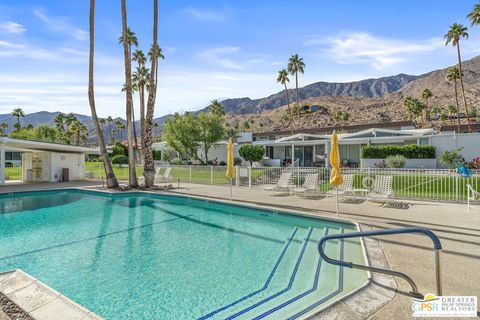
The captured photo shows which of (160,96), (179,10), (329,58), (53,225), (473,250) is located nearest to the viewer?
(473,250)

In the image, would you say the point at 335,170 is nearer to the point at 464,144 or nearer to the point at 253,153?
the point at 253,153

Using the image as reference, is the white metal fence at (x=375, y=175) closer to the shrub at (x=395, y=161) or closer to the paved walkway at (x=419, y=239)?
the paved walkway at (x=419, y=239)

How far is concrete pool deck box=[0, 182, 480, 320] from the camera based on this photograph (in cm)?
350

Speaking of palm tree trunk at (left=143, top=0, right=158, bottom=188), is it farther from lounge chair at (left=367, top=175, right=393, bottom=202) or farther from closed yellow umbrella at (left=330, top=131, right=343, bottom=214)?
lounge chair at (left=367, top=175, right=393, bottom=202)

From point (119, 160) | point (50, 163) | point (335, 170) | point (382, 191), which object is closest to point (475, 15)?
point (382, 191)

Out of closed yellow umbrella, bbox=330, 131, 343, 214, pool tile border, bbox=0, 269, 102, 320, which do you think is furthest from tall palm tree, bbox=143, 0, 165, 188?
pool tile border, bbox=0, 269, 102, 320

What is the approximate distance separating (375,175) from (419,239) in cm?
787

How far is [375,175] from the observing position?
13.4m

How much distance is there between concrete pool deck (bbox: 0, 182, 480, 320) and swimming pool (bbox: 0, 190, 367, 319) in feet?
1.70

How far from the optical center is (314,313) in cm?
333

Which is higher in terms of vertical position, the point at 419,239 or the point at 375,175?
the point at 375,175

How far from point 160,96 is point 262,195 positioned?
15.2m

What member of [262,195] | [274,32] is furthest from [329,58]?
[262,195]

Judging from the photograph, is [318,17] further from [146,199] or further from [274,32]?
[146,199]
